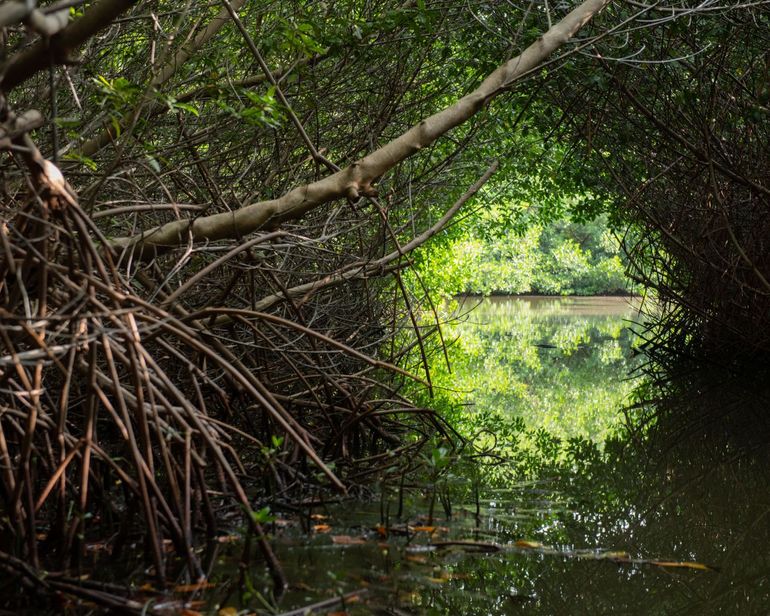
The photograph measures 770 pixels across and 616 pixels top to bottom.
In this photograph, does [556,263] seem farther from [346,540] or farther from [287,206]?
[346,540]

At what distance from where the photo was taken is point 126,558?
10.8 ft

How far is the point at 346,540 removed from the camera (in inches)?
143

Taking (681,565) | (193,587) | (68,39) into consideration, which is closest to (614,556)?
(681,565)

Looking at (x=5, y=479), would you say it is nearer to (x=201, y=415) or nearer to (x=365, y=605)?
(x=201, y=415)

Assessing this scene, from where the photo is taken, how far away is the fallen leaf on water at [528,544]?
3689mm

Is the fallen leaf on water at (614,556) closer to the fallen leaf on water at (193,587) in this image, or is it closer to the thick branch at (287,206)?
the fallen leaf on water at (193,587)

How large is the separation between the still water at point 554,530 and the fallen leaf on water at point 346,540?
11mm

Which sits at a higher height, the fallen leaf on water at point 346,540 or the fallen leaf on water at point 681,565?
the fallen leaf on water at point 346,540

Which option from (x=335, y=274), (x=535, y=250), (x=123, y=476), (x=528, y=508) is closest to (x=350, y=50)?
(x=335, y=274)

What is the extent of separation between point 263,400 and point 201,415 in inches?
9.2

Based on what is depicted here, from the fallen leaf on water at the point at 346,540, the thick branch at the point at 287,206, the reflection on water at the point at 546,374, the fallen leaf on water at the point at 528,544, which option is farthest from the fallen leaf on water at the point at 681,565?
the reflection on water at the point at 546,374

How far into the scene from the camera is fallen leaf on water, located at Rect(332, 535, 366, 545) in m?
3.60

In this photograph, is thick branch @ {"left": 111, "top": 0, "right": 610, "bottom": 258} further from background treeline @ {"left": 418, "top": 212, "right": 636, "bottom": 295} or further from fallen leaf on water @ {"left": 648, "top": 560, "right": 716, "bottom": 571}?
background treeline @ {"left": 418, "top": 212, "right": 636, "bottom": 295}

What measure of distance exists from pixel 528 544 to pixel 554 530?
1.01 ft
